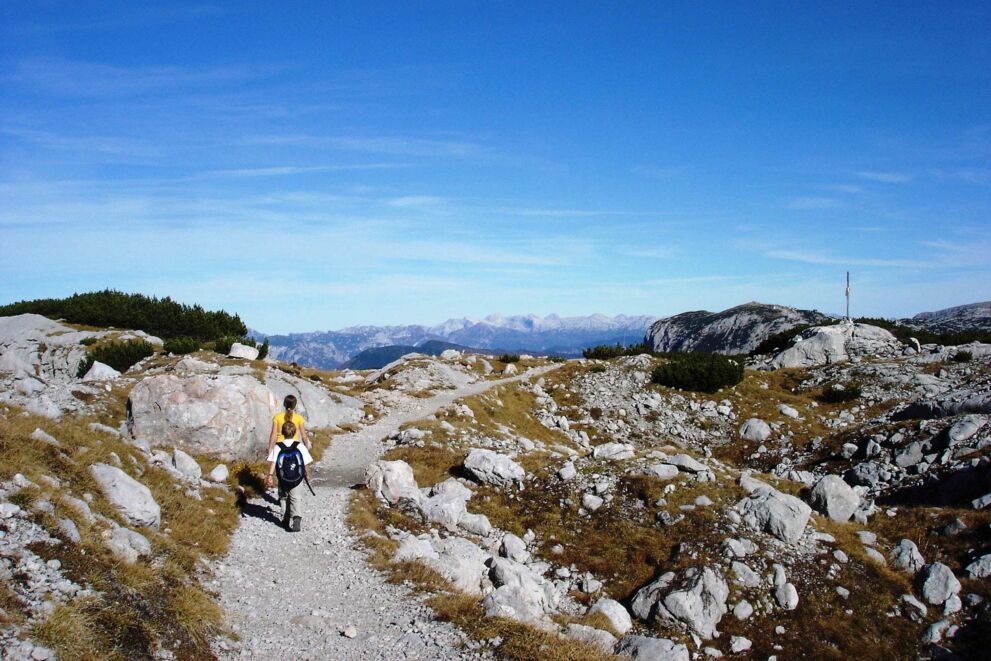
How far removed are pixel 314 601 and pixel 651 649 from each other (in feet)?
26.2

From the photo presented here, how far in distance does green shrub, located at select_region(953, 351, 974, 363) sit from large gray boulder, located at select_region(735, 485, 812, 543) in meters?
33.7

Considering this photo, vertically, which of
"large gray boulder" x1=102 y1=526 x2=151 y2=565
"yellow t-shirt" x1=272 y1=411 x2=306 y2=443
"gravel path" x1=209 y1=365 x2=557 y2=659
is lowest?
"gravel path" x1=209 y1=365 x2=557 y2=659

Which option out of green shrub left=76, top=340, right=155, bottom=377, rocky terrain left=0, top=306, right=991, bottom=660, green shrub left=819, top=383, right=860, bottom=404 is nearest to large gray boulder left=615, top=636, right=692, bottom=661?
rocky terrain left=0, top=306, right=991, bottom=660

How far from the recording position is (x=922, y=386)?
3997 centimetres

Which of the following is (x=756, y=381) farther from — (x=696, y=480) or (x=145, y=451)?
(x=145, y=451)

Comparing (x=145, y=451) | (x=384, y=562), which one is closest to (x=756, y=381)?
(x=384, y=562)

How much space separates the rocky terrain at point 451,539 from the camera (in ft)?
32.7

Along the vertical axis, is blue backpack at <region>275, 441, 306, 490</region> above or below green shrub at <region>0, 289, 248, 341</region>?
below

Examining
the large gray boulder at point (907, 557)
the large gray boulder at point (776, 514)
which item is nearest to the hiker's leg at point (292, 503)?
the large gray boulder at point (776, 514)

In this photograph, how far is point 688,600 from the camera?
1555 cm

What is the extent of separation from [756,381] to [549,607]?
39.3 metres

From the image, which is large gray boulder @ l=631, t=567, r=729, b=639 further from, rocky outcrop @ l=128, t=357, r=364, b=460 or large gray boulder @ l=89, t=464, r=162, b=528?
rocky outcrop @ l=128, t=357, r=364, b=460

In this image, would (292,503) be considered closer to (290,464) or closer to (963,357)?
(290,464)

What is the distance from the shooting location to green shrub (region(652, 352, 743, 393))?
4516 cm
